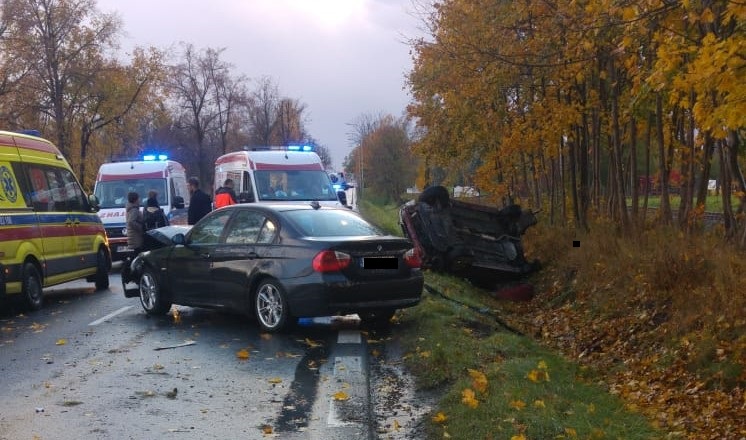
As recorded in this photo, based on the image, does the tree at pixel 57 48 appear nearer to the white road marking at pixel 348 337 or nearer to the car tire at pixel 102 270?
the car tire at pixel 102 270

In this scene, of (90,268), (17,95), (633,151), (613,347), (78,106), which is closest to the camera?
(613,347)

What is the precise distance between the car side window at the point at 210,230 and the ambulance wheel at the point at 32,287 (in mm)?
2832

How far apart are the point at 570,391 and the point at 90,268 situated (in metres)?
10.0

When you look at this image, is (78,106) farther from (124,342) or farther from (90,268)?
(124,342)

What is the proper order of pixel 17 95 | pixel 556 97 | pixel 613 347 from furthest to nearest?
pixel 17 95 → pixel 556 97 → pixel 613 347

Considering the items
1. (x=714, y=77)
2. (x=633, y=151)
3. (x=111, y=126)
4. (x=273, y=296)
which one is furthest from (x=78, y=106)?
(x=714, y=77)

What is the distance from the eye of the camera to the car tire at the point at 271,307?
9.62 m

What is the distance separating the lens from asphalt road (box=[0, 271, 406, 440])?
628 centimetres

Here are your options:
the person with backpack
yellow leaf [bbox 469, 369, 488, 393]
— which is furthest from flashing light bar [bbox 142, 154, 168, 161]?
yellow leaf [bbox 469, 369, 488, 393]

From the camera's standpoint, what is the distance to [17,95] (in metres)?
40.1

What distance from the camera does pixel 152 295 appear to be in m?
11.5

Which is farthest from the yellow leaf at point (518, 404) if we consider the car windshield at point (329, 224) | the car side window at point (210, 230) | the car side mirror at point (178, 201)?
the car side mirror at point (178, 201)

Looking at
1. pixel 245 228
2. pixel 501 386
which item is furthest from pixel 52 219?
pixel 501 386

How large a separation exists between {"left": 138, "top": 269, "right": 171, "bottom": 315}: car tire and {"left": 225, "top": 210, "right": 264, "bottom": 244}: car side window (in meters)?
1.51
